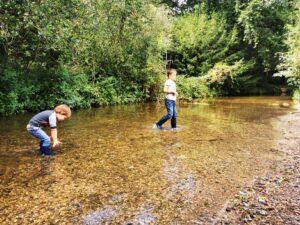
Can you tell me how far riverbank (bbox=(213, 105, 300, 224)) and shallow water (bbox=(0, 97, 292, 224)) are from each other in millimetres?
169

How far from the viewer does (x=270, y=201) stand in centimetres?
440

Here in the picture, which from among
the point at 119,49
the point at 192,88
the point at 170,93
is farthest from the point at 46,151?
the point at 192,88

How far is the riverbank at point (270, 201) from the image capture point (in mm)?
3887

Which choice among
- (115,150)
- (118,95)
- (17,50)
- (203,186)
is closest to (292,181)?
(203,186)

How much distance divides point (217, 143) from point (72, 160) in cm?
352

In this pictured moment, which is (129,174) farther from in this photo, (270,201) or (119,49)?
(119,49)

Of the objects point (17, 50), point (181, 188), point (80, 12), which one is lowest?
point (181, 188)

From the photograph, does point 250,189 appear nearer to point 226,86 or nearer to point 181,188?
point 181,188

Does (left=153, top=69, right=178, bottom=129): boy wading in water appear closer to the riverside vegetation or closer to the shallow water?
the shallow water

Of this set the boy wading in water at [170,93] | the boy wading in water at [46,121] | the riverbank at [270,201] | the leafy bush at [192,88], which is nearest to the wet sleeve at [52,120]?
the boy wading in water at [46,121]

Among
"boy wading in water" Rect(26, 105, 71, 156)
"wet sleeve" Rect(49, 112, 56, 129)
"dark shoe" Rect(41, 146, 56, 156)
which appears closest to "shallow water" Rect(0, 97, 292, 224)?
"dark shoe" Rect(41, 146, 56, 156)

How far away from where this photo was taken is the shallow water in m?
4.09

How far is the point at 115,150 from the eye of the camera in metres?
7.43

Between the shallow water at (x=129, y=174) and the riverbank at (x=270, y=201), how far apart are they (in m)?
0.17
